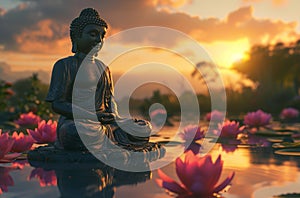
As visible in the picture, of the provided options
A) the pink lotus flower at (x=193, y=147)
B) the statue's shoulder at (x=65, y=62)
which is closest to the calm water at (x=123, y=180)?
the pink lotus flower at (x=193, y=147)

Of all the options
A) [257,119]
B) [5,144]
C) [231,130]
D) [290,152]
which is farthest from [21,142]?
[257,119]

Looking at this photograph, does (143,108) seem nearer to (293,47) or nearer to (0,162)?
(0,162)

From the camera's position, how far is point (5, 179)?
3562mm

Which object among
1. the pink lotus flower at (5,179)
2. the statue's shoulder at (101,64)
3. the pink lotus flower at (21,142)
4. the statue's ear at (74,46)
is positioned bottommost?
Result: the pink lotus flower at (5,179)

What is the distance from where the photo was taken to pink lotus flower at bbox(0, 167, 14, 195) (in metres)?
3.21

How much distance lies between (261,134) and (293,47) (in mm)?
27125

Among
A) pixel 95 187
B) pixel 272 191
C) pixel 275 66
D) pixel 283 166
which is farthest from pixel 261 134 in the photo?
pixel 275 66

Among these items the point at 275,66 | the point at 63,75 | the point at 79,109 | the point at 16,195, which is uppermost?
the point at 275,66

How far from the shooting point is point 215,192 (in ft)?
9.05

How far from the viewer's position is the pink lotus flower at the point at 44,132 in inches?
208

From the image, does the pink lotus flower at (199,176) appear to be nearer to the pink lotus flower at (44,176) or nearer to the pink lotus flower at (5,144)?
the pink lotus flower at (44,176)

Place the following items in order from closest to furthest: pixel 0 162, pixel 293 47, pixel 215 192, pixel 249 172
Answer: pixel 215 192 → pixel 249 172 → pixel 0 162 → pixel 293 47

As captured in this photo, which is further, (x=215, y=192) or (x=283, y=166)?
(x=283, y=166)

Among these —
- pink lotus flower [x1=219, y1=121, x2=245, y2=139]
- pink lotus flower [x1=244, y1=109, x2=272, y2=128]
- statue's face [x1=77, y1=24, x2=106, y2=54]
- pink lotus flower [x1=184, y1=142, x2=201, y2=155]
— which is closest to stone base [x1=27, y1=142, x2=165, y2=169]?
pink lotus flower [x1=184, y1=142, x2=201, y2=155]
